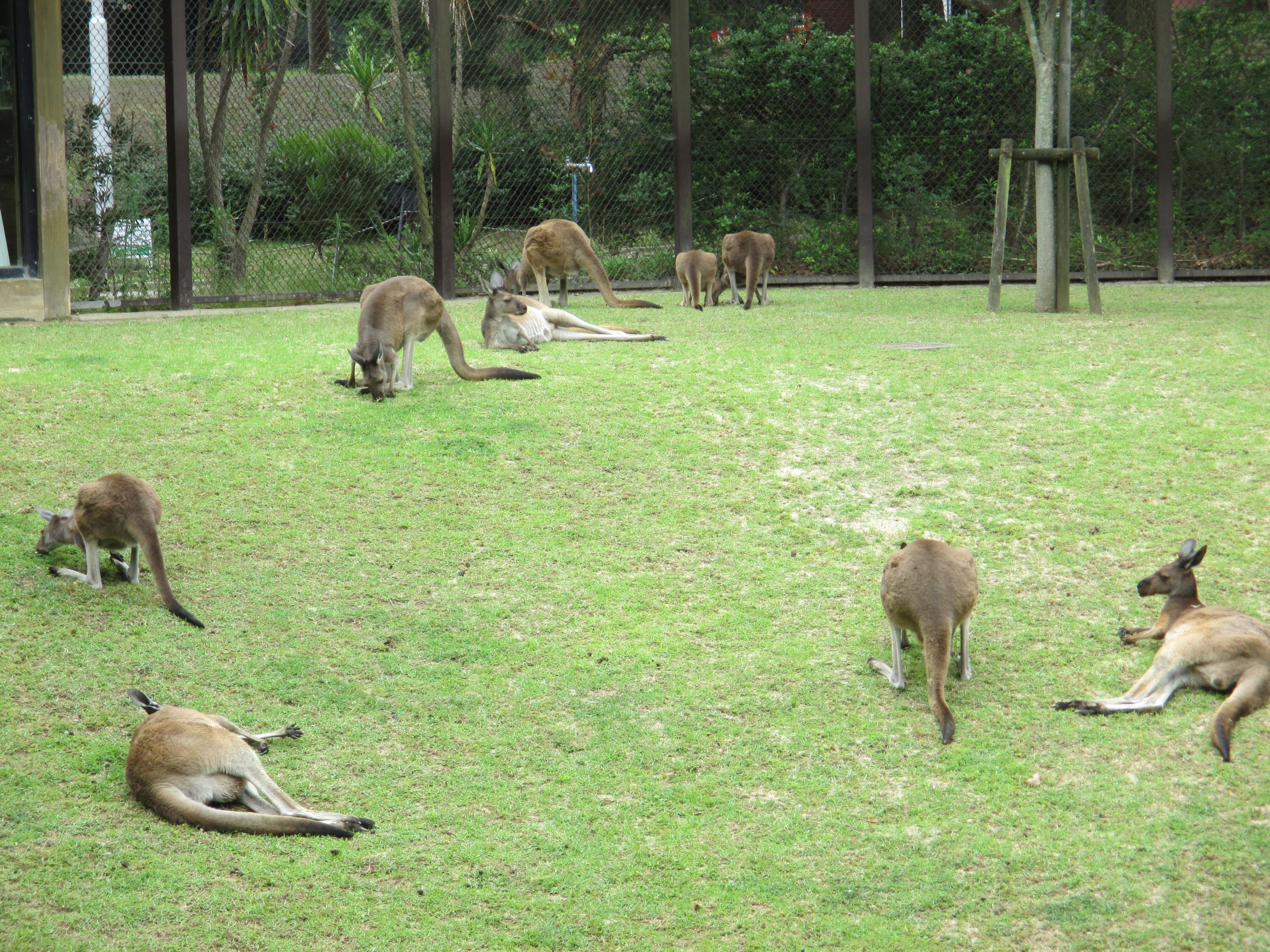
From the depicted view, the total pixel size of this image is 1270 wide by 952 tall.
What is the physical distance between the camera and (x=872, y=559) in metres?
5.75

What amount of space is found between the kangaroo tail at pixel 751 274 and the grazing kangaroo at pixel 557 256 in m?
0.87

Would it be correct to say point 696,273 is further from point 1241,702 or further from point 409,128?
point 1241,702

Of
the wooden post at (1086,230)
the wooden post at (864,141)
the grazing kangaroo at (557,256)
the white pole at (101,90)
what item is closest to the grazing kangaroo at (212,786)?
the grazing kangaroo at (557,256)

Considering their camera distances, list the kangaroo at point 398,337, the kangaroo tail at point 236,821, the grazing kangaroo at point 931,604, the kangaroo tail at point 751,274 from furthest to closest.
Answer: the kangaroo tail at point 751,274
the kangaroo at point 398,337
the grazing kangaroo at point 931,604
the kangaroo tail at point 236,821

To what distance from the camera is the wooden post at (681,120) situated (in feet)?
44.8

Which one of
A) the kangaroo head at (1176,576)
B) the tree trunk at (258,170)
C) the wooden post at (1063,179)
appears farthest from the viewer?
the tree trunk at (258,170)

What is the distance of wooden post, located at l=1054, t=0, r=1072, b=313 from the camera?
35.9 ft

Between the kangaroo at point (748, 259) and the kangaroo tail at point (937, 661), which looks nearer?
the kangaroo tail at point (937, 661)

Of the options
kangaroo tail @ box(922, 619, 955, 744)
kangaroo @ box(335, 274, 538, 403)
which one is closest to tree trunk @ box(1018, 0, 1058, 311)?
kangaroo @ box(335, 274, 538, 403)

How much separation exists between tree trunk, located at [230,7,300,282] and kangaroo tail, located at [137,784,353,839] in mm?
8806

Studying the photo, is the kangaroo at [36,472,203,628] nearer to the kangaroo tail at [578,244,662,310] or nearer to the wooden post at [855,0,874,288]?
the kangaroo tail at [578,244,662,310]

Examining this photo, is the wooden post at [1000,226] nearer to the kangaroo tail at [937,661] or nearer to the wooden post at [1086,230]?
the wooden post at [1086,230]

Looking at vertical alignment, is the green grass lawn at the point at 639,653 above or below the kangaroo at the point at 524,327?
below

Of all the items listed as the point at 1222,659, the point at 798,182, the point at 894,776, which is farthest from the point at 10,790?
the point at 798,182
